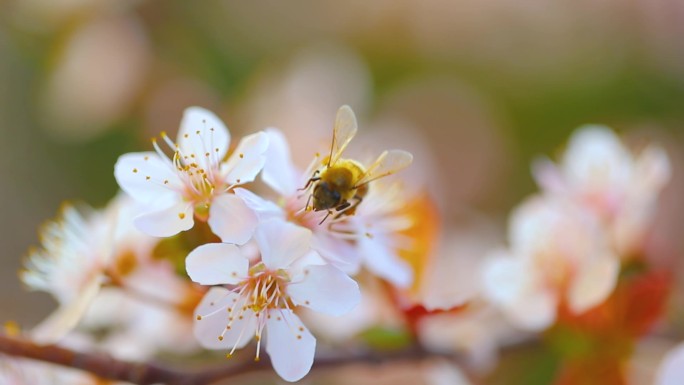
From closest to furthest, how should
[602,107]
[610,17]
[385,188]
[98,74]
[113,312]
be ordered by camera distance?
[385,188]
[113,312]
[98,74]
[602,107]
[610,17]

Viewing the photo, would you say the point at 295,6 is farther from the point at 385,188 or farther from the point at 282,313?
the point at 282,313

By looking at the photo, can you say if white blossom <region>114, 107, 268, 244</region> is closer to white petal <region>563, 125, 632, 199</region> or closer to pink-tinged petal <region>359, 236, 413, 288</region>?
pink-tinged petal <region>359, 236, 413, 288</region>

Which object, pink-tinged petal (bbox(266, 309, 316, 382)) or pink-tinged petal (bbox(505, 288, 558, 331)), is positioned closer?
pink-tinged petal (bbox(266, 309, 316, 382))

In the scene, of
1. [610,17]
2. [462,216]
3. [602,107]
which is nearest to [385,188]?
[462,216]

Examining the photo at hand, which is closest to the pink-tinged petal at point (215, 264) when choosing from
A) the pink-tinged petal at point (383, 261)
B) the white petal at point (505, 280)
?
the pink-tinged petal at point (383, 261)

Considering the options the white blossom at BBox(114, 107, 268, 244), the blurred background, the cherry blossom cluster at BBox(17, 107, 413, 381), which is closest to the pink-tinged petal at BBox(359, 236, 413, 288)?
the cherry blossom cluster at BBox(17, 107, 413, 381)

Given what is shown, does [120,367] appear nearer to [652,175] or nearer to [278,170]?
[278,170]

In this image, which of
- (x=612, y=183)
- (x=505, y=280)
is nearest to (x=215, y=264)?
(x=505, y=280)
